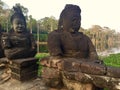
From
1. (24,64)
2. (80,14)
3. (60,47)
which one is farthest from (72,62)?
(24,64)

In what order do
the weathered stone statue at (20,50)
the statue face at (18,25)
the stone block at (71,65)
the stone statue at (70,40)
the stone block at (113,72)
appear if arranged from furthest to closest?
the statue face at (18,25) → the weathered stone statue at (20,50) → the stone statue at (70,40) → the stone block at (71,65) → the stone block at (113,72)

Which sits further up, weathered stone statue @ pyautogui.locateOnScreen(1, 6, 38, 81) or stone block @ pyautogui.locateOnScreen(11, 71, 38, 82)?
weathered stone statue @ pyautogui.locateOnScreen(1, 6, 38, 81)

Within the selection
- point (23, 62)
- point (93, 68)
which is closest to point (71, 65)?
point (93, 68)

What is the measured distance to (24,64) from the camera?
136 inches

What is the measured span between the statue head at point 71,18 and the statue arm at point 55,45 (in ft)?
0.62

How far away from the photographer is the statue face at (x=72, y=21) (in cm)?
287

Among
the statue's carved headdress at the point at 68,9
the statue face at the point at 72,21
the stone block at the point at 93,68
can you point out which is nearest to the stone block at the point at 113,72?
the stone block at the point at 93,68

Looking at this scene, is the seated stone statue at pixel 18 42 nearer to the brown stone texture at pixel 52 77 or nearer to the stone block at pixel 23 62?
the stone block at pixel 23 62

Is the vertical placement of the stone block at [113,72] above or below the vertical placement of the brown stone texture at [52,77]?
above

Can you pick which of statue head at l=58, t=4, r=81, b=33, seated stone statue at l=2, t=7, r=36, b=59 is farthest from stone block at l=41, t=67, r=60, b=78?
seated stone statue at l=2, t=7, r=36, b=59

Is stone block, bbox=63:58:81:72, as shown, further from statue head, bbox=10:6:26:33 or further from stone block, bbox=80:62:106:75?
statue head, bbox=10:6:26:33

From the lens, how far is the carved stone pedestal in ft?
11.3

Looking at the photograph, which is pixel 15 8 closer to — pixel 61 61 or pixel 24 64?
pixel 24 64

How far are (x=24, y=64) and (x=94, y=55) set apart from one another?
1.21 m
